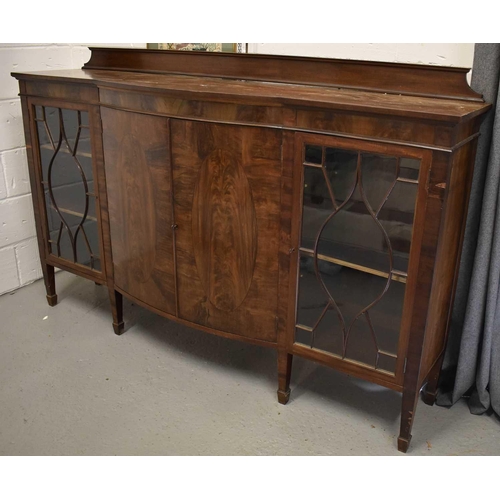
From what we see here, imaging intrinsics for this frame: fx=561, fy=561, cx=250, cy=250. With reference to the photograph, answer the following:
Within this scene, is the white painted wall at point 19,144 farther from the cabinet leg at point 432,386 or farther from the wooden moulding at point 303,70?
the cabinet leg at point 432,386

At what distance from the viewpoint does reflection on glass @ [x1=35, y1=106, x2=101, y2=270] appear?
2.24 m

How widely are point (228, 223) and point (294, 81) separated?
1.91 feet

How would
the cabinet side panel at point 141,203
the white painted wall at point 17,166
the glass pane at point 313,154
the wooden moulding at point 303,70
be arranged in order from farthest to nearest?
1. the white painted wall at point 17,166
2. the cabinet side panel at point 141,203
3. the wooden moulding at point 303,70
4. the glass pane at point 313,154

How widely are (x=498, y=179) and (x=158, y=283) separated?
1216 mm

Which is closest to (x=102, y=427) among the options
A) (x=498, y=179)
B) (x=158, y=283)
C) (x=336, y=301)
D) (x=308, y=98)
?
(x=158, y=283)

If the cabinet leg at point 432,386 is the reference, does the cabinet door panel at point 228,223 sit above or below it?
above

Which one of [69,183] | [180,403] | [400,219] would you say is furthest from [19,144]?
[400,219]

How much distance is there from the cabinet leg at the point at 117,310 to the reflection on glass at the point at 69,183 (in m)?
0.15

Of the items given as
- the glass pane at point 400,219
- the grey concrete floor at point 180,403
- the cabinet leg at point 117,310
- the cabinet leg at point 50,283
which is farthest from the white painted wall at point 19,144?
the glass pane at point 400,219

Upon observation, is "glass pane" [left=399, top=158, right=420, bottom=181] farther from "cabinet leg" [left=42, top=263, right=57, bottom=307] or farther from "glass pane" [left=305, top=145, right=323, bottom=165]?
"cabinet leg" [left=42, top=263, right=57, bottom=307]

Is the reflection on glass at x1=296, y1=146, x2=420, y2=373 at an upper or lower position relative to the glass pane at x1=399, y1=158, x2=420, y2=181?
lower

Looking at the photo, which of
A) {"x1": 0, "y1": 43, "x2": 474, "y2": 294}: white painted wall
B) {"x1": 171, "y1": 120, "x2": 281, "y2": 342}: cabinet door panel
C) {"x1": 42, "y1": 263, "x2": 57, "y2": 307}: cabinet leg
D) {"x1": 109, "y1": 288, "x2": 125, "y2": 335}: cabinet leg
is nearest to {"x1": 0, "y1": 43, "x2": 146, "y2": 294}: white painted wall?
{"x1": 0, "y1": 43, "x2": 474, "y2": 294}: white painted wall

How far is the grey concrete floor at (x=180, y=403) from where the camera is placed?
1802 millimetres

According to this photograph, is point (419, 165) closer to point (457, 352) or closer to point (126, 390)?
point (457, 352)
